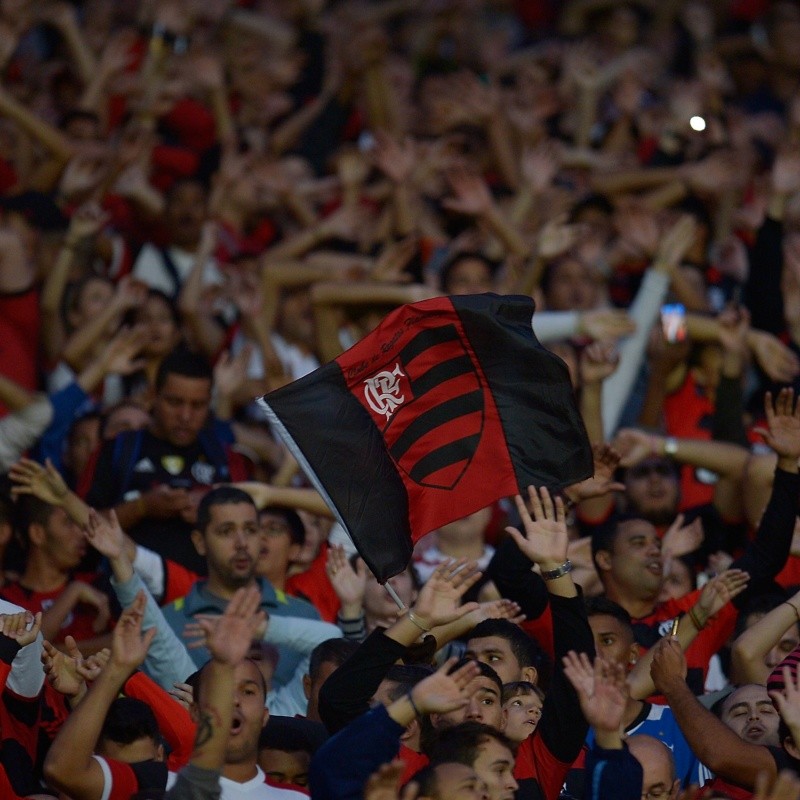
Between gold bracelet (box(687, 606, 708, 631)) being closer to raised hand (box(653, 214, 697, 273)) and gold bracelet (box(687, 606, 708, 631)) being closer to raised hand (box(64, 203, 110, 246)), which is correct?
raised hand (box(653, 214, 697, 273))

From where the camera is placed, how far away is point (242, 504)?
7.45 meters

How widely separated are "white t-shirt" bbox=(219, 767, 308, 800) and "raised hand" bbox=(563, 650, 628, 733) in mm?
1004

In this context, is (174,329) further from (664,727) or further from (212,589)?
(664,727)

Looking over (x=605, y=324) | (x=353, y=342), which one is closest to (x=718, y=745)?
(x=605, y=324)

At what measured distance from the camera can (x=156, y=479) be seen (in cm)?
823

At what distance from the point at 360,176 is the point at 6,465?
383 centimetres

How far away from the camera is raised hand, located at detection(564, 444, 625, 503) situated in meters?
7.27

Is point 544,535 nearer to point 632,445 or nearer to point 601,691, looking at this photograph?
point 601,691

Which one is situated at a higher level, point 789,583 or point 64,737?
point 64,737

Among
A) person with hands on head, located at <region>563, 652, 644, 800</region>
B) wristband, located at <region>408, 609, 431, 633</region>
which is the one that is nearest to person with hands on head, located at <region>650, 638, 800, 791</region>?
person with hands on head, located at <region>563, 652, 644, 800</region>

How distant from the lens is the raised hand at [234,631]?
5113 millimetres

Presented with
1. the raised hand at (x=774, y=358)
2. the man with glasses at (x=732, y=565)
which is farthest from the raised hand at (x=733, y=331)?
the man with glasses at (x=732, y=565)

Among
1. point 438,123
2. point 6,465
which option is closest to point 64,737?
point 6,465

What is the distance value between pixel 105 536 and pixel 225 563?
58cm
